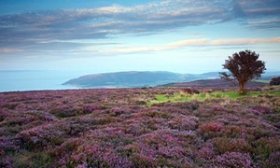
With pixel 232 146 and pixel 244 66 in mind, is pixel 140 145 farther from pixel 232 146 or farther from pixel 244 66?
pixel 244 66

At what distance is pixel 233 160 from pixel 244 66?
29.7 meters

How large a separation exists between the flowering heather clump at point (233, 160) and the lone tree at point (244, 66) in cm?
2896

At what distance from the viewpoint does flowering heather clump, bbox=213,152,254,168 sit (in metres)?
10.1

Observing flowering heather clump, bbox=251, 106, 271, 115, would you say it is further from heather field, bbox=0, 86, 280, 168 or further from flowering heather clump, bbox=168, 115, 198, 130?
flowering heather clump, bbox=168, 115, 198, 130

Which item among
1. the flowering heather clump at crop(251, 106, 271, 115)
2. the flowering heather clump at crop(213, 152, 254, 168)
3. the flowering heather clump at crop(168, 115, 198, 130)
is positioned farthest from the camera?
the flowering heather clump at crop(251, 106, 271, 115)

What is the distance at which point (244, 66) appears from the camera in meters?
38.4

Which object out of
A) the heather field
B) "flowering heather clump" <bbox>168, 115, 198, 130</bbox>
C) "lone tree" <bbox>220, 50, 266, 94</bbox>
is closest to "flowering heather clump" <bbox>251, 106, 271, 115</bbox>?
the heather field

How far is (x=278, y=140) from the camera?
12.7m

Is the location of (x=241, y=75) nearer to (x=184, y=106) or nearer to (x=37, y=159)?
(x=184, y=106)

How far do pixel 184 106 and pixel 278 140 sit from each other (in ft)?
40.9

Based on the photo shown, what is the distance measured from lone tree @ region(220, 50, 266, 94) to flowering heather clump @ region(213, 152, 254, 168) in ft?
95.0

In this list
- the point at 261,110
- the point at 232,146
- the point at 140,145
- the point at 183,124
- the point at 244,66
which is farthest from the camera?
the point at 244,66

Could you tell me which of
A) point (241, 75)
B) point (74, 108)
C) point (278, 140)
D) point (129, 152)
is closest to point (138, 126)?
point (129, 152)

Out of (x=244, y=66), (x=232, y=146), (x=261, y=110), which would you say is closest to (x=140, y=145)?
(x=232, y=146)
